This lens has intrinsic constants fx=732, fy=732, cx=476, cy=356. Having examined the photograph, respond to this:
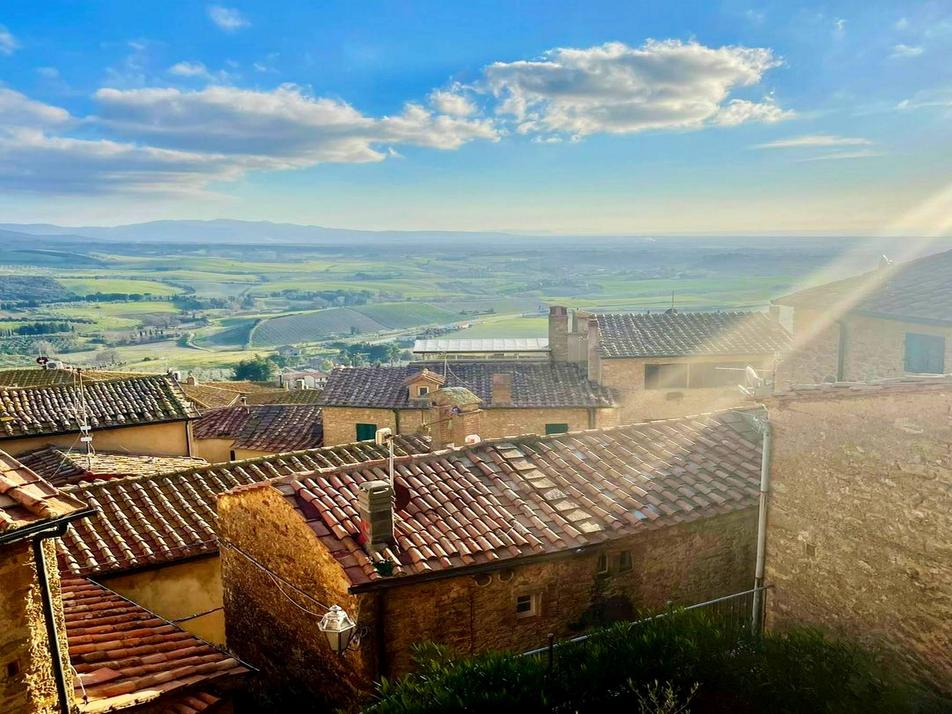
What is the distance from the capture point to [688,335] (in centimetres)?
3219

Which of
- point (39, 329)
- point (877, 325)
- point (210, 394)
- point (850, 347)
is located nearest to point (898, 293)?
point (877, 325)

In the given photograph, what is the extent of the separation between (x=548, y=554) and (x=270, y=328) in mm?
135085

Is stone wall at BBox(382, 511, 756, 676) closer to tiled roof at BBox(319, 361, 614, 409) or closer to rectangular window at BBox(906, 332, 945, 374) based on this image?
rectangular window at BBox(906, 332, 945, 374)

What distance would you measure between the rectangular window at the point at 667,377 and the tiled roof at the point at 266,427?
543 inches

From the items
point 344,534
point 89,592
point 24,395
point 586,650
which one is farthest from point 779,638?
point 24,395

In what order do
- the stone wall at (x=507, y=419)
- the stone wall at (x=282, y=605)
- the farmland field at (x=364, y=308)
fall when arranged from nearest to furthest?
the stone wall at (x=282, y=605) < the stone wall at (x=507, y=419) < the farmland field at (x=364, y=308)

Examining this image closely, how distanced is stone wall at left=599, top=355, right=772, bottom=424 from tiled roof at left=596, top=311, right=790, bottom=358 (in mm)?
343

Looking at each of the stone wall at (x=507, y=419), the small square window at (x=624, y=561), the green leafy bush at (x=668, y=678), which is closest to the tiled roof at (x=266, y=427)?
the stone wall at (x=507, y=419)

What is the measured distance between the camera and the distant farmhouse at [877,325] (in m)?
18.5

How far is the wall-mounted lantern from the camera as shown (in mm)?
8688

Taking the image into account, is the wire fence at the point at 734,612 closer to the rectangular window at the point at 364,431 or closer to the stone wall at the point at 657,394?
the stone wall at the point at 657,394

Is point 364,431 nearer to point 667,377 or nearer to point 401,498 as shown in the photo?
point 667,377

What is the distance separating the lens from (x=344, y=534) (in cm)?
1006

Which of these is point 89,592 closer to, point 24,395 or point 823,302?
point 24,395
